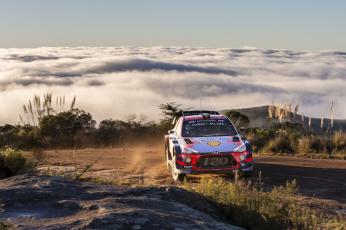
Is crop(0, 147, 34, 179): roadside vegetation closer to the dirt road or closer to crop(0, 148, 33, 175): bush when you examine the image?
crop(0, 148, 33, 175): bush

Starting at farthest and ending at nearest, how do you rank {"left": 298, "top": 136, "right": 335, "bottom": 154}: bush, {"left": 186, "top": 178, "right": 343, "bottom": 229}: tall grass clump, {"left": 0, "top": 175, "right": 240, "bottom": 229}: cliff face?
{"left": 298, "top": 136, "right": 335, "bottom": 154}: bush, {"left": 186, "top": 178, "right": 343, "bottom": 229}: tall grass clump, {"left": 0, "top": 175, "right": 240, "bottom": 229}: cliff face

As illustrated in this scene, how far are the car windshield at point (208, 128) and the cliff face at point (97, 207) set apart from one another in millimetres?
7571

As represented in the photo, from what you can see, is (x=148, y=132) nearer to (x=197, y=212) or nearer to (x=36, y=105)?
(x=36, y=105)

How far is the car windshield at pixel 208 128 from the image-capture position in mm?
15930

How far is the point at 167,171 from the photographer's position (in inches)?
693

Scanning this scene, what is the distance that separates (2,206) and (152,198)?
1.87 meters

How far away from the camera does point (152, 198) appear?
7.71 meters

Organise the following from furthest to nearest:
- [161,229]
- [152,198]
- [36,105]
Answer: [36,105] → [152,198] → [161,229]

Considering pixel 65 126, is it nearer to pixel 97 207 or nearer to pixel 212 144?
pixel 212 144

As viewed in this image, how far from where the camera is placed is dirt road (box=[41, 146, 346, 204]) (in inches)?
574

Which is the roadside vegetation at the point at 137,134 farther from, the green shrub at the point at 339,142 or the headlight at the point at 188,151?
the headlight at the point at 188,151

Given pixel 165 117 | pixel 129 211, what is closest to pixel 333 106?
pixel 165 117

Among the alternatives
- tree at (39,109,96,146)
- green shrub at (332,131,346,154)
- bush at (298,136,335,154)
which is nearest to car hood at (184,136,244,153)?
bush at (298,136,335,154)

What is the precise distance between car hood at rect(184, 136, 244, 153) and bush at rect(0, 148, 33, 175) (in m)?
4.02
